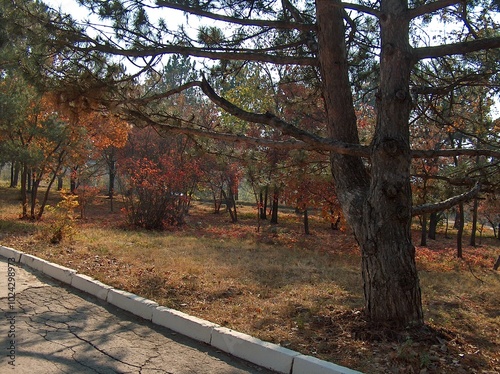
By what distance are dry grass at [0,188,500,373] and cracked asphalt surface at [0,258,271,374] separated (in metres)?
0.56

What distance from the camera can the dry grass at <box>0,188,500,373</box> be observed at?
4207mm

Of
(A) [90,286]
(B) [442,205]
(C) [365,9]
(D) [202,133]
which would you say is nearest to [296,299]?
(B) [442,205]

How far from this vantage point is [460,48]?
4730 millimetres

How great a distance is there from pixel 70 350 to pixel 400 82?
14.0 ft

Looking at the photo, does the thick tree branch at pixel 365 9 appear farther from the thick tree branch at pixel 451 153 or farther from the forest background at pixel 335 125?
the thick tree branch at pixel 451 153

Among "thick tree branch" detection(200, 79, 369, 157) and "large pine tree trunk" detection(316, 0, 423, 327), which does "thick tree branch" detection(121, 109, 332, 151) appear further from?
"large pine tree trunk" detection(316, 0, 423, 327)

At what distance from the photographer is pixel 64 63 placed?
6.59 metres

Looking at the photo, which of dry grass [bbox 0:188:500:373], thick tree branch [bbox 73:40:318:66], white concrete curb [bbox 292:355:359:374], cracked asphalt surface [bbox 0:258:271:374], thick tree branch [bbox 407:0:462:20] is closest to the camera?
white concrete curb [bbox 292:355:359:374]

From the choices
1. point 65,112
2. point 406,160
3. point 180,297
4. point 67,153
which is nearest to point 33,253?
point 65,112

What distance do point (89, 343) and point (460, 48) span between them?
487cm

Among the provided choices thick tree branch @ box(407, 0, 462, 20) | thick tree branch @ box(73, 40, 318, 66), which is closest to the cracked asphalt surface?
thick tree branch @ box(73, 40, 318, 66)

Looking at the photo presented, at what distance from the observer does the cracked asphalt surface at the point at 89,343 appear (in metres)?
3.94

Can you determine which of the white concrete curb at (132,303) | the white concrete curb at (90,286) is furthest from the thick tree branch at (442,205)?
the white concrete curb at (90,286)

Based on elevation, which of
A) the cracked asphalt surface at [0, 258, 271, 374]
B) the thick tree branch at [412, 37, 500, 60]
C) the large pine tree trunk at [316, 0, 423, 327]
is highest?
the thick tree branch at [412, 37, 500, 60]
